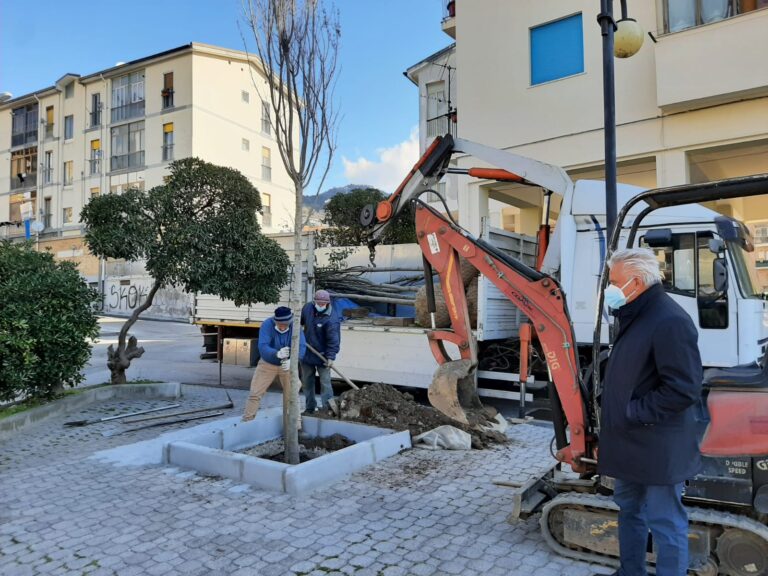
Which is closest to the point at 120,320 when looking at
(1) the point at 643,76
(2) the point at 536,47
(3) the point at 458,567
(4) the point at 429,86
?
(4) the point at 429,86

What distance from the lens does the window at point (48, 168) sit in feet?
124

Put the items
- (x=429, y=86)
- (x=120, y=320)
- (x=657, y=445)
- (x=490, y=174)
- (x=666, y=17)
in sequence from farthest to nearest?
(x=120, y=320)
(x=429, y=86)
(x=666, y=17)
(x=490, y=174)
(x=657, y=445)

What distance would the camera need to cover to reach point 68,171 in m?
37.1

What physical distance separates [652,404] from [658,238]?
3.91 m

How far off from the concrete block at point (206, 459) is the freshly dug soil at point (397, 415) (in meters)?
1.96

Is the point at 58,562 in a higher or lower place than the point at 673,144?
lower

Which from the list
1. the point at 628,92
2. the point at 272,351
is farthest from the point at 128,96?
the point at 272,351

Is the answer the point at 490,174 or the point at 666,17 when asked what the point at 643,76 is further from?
the point at 490,174

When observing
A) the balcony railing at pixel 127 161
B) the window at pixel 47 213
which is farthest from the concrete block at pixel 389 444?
the window at pixel 47 213

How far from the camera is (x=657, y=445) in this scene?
257 centimetres

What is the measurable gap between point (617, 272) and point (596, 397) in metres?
0.89

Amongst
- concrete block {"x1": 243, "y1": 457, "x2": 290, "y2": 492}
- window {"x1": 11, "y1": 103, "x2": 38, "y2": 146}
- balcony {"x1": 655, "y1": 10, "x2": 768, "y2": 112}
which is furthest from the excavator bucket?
window {"x1": 11, "y1": 103, "x2": 38, "y2": 146}

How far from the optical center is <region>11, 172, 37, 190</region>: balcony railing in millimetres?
38688

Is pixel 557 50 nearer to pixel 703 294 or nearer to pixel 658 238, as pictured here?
pixel 658 238
